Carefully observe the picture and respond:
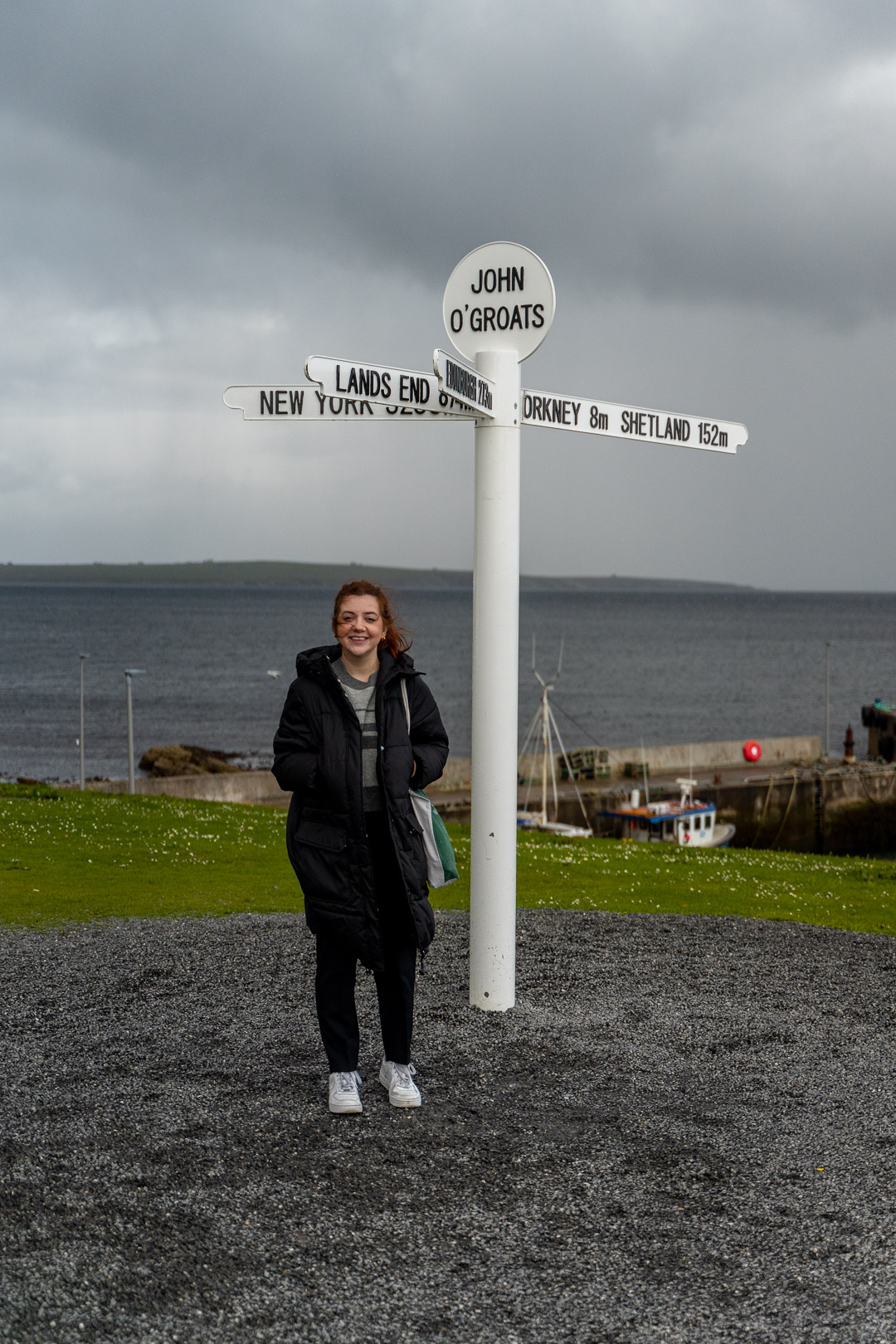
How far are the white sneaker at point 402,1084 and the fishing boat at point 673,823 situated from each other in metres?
32.3

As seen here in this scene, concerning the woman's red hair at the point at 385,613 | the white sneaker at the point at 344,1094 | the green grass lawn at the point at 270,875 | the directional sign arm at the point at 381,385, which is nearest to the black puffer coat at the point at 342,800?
the woman's red hair at the point at 385,613

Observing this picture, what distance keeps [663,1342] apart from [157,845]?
10.1 m

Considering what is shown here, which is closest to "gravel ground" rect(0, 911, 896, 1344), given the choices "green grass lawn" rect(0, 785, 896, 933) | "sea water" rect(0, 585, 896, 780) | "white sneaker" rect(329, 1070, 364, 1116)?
"white sneaker" rect(329, 1070, 364, 1116)

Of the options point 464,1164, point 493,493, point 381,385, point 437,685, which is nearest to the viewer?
point 464,1164

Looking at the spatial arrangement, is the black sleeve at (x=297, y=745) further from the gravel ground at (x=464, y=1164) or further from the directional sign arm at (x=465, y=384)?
the directional sign arm at (x=465, y=384)

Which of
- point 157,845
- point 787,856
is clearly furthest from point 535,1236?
point 787,856

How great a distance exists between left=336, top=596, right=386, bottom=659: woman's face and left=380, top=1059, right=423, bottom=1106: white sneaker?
1684 mm

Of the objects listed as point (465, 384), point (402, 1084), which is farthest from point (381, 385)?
point (402, 1084)

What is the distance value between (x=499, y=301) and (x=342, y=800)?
9.17 ft

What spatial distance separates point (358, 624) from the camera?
192 inches

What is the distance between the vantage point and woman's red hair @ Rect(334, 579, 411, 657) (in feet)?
16.2

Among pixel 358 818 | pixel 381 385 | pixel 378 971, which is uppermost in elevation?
pixel 381 385

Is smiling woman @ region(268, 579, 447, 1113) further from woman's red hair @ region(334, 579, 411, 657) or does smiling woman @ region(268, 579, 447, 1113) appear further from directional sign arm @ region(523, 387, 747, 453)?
directional sign arm @ region(523, 387, 747, 453)

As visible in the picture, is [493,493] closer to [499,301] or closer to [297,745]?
[499,301]
